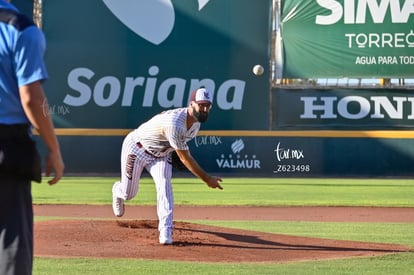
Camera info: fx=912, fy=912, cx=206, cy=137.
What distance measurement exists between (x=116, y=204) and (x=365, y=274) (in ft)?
10.2

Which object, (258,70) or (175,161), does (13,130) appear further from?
(258,70)

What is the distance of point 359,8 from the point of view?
78.3 feet

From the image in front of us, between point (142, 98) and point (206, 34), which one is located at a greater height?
point (206, 34)

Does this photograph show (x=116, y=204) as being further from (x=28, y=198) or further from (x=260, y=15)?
(x=260, y=15)

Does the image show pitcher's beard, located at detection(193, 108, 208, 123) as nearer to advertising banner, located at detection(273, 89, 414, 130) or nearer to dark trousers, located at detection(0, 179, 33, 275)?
dark trousers, located at detection(0, 179, 33, 275)

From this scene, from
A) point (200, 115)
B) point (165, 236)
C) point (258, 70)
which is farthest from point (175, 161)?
point (258, 70)

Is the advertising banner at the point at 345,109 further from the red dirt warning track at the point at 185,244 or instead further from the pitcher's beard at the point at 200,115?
the pitcher's beard at the point at 200,115

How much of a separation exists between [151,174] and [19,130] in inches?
188

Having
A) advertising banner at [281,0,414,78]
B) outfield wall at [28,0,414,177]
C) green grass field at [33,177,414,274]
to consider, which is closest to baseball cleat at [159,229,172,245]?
green grass field at [33,177,414,274]

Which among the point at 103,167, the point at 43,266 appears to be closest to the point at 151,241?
the point at 43,266

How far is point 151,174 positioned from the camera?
840 cm

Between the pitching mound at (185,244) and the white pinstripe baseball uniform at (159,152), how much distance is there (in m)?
0.38

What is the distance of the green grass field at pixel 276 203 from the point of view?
6801mm

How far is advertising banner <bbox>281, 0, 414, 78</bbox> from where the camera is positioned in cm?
2377
